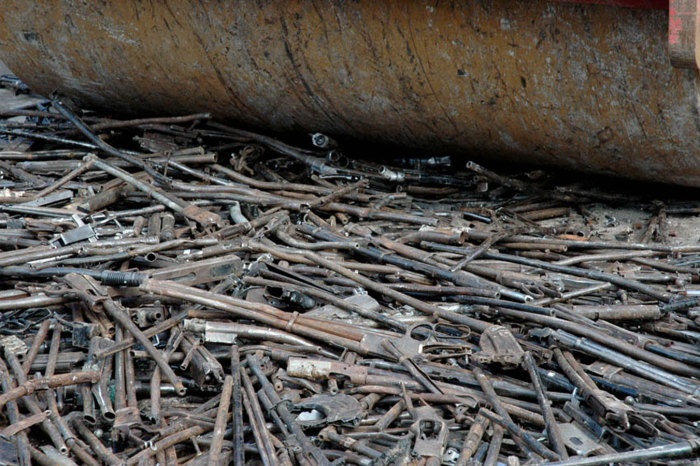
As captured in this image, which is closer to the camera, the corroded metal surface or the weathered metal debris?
the weathered metal debris

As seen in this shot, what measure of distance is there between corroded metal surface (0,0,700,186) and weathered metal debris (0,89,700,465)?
21.3 inches

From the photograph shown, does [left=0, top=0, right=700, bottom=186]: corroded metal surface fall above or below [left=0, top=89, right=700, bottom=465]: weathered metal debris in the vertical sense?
above

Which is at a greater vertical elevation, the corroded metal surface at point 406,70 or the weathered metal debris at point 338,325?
the corroded metal surface at point 406,70

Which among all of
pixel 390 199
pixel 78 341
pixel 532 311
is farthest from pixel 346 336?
pixel 390 199

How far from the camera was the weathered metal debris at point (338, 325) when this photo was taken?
3.43m

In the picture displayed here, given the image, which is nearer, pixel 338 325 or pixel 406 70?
pixel 338 325

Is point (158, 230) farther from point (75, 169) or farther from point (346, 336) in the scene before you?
point (346, 336)

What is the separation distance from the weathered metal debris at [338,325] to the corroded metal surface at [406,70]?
21.3 inches

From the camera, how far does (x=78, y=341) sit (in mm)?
4109

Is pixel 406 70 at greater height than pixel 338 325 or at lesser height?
greater

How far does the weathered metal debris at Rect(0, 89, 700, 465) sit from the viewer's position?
11.3 feet

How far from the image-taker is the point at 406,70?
225 inches

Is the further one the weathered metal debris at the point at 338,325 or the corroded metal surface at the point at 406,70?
the corroded metal surface at the point at 406,70

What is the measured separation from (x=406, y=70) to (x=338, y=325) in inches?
93.9
